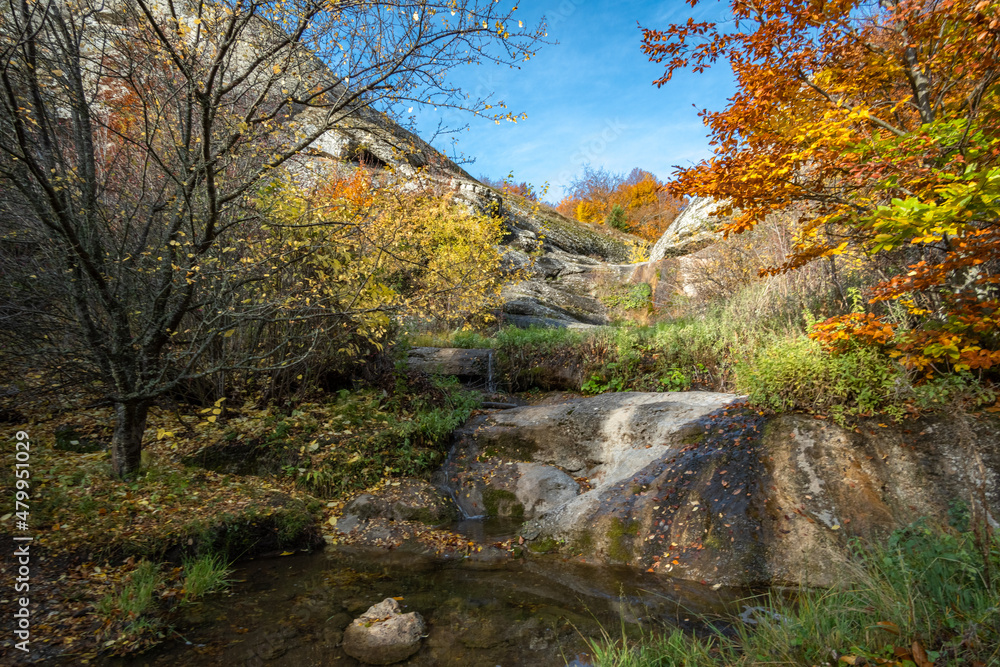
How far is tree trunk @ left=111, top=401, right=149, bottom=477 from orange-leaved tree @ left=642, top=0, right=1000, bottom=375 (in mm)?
6151

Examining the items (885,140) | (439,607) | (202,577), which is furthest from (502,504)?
(885,140)

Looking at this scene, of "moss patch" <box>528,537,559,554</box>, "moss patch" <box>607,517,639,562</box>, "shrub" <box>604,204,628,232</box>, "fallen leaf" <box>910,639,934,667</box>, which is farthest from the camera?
"shrub" <box>604,204,628,232</box>

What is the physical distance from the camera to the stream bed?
3098 millimetres

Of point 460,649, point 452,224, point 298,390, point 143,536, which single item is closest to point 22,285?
point 143,536

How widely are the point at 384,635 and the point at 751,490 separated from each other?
3.65 m

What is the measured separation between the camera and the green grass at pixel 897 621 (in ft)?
6.14

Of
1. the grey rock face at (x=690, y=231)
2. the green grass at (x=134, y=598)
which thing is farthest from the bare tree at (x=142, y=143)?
the grey rock face at (x=690, y=231)

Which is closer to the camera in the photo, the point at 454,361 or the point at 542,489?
the point at 542,489

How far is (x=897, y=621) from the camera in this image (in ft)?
6.96

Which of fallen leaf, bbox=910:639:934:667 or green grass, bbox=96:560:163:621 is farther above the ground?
fallen leaf, bbox=910:639:934:667

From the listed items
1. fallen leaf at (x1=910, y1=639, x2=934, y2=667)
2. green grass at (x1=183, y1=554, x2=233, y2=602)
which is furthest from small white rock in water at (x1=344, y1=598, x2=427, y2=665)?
fallen leaf at (x1=910, y1=639, x2=934, y2=667)

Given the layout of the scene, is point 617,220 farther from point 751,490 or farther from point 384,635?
point 384,635

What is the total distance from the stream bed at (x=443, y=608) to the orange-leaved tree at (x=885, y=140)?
10.5ft

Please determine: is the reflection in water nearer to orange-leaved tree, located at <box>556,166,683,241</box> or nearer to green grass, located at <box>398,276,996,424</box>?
green grass, located at <box>398,276,996,424</box>
